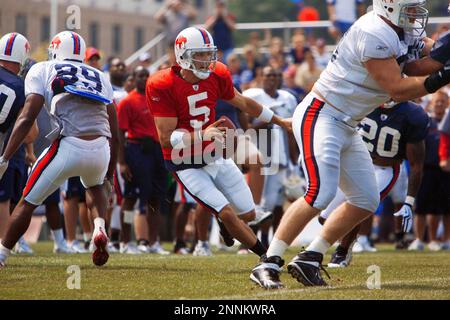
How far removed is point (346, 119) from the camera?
20.8 feet

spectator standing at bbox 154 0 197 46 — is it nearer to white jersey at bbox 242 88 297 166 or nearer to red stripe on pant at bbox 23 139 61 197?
white jersey at bbox 242 88 297 166

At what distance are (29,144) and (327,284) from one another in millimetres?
4092

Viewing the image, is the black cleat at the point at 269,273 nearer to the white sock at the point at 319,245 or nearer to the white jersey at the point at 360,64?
the white sock at the point at 319,245

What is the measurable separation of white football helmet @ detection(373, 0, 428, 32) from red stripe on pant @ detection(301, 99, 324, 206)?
688 millimetres

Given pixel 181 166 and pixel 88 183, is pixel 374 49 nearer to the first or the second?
pixel 181 166

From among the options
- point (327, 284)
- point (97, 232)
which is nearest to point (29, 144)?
point (97, 232)

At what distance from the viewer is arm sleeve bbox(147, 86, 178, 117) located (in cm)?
735

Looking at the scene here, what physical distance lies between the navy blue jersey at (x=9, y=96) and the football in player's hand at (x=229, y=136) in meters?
2.02

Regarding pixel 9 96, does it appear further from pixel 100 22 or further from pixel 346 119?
pixel 100 22

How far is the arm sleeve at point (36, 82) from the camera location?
→ 7363mm

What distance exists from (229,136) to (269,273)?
130cm

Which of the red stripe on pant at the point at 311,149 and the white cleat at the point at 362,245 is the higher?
the red stripe on pant at the point at 311,149

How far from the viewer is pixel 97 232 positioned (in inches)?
292

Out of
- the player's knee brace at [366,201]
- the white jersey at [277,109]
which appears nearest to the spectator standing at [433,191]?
the white jersey at [277,109]
